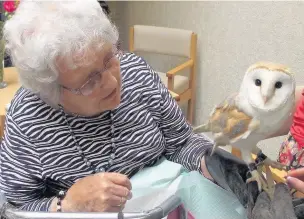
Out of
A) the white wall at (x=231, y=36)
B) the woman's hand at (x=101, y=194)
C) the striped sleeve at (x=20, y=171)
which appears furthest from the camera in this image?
the white wall at (x=231, y=36)

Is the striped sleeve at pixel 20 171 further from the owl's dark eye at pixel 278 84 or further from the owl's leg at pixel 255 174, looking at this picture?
the owl's dark eye at pixel 278 84

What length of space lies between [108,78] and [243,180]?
1.31 feet

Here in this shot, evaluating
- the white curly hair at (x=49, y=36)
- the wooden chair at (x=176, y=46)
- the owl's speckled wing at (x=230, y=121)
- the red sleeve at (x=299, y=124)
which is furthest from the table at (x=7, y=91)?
the owl's speckled wing at (x=230, y=121)

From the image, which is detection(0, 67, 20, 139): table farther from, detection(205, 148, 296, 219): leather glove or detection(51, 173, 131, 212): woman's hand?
detection(205, 148, 296, 219): leather glove

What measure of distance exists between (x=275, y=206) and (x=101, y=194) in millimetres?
373

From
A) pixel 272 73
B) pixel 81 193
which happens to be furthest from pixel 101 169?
pixel 272 73

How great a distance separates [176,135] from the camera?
1192 millimetres

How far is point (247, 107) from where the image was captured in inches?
24.1

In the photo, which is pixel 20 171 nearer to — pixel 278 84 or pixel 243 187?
pixel 243 187

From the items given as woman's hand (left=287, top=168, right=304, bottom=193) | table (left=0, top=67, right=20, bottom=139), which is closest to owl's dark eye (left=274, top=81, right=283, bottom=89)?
woman's hand (left=287, top=168, right=304, bottom=193)

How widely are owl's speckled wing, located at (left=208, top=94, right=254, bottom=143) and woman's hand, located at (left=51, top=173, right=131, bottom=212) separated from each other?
292 millimetres

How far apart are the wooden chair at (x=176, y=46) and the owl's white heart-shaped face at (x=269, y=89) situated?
1854 mm

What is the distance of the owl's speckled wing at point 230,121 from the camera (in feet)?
2.02

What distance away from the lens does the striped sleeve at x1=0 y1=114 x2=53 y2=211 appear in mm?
984
